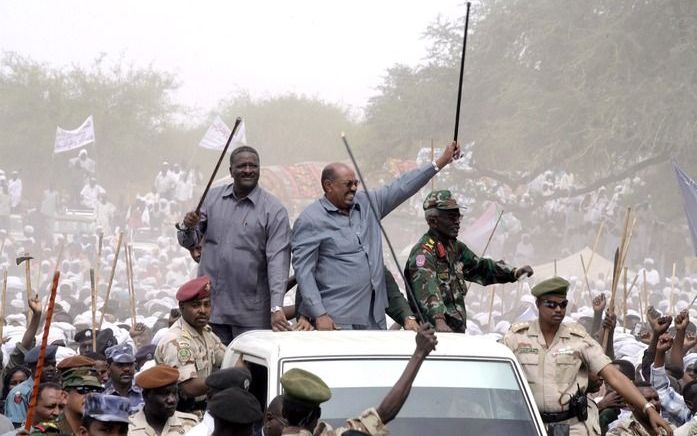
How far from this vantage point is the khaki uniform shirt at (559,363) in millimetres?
6445

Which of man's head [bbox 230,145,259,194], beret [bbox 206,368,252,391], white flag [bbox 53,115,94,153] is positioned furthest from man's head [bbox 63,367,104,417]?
white flag [bbox 53,115,94,153]

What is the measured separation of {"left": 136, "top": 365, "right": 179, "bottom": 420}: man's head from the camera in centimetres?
621

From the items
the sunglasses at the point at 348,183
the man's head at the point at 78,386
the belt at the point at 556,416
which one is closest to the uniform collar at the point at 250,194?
the sunglasses at the point at 348,183

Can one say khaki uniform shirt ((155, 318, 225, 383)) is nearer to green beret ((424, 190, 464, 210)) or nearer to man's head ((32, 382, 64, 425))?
man's head ((32, 382, 64, 425))

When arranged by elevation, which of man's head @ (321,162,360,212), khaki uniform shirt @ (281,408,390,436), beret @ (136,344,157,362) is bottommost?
beret @ (136,344,157,362)

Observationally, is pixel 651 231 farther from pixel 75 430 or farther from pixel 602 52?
pixel 75 430

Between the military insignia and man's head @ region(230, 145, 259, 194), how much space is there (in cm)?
141

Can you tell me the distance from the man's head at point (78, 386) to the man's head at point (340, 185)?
1.57 metres

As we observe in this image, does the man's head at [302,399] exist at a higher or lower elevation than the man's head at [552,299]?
lower

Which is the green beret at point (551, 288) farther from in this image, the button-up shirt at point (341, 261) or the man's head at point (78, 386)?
the man's head at point (78, 386)

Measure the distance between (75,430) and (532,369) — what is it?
83.2 inches

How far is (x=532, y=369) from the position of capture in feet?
21.4

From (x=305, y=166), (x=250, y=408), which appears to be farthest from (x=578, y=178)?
(x=250, y=408)

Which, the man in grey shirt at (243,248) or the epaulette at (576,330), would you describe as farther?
the man in grey shirt at (243,248)
